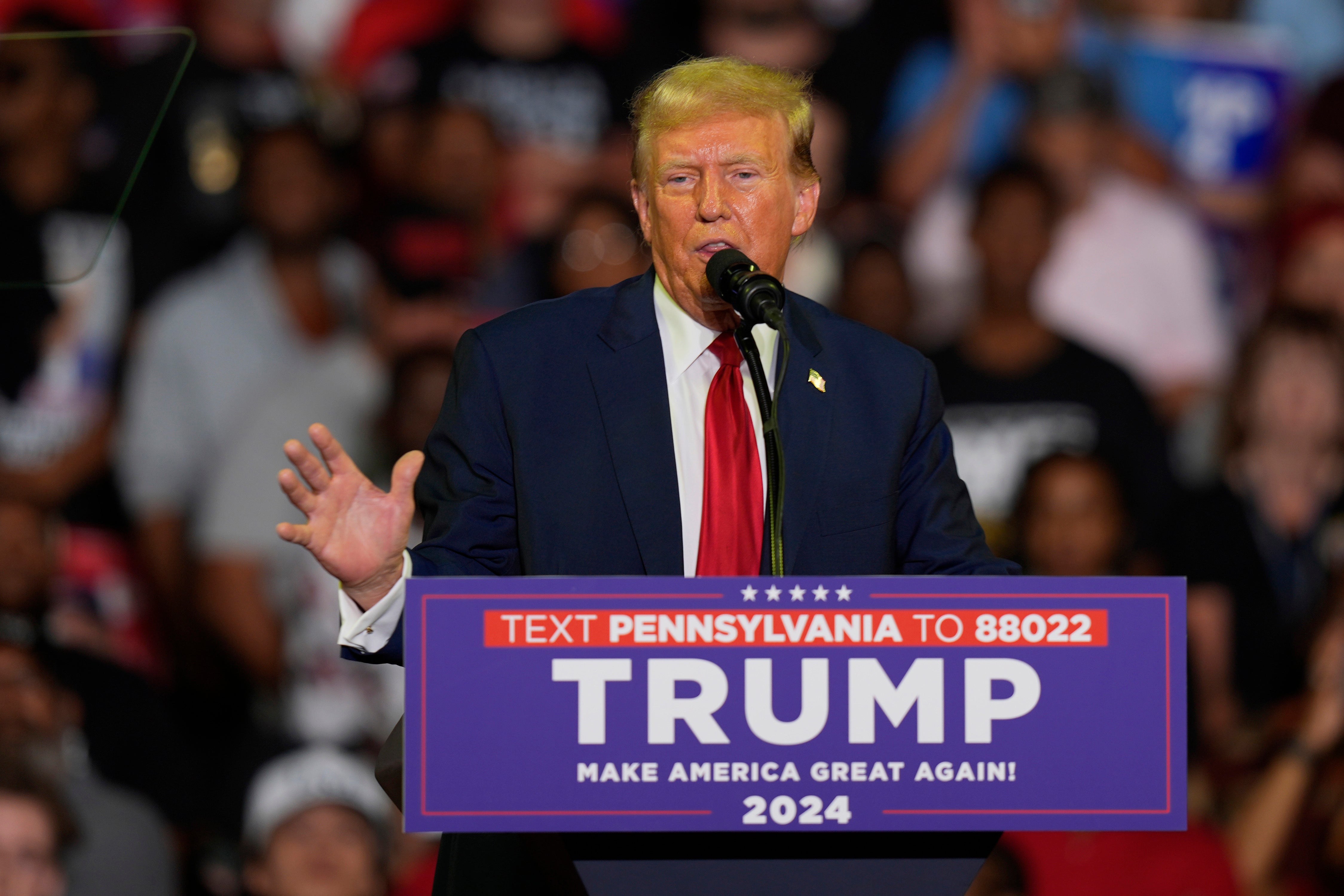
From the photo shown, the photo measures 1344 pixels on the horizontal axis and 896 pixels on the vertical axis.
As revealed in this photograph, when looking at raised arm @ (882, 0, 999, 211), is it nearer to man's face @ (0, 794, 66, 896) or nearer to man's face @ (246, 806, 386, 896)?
man's face @ (246, 806, 386, 896)

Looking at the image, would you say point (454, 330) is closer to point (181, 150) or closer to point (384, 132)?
point (384, 132)

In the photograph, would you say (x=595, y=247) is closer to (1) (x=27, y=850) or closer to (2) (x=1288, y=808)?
(1) (x=27, y=850)

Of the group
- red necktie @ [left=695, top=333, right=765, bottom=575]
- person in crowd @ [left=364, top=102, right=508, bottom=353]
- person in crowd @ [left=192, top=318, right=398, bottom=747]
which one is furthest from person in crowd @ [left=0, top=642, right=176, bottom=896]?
red necktie @ [left=695, top=333, right=765, bottom=575]

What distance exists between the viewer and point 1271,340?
4398 millimetres

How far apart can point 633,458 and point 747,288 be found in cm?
26

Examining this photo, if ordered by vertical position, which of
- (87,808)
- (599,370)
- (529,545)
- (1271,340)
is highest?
(1271,340)

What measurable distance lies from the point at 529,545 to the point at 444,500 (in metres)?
0.12

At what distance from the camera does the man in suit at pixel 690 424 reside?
5.79ft

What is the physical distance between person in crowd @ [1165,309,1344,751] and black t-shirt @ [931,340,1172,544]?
170 millimetres

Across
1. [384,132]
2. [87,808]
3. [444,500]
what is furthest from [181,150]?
[444,500]

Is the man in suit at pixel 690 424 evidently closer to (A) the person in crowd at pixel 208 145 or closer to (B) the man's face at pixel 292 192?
(B) the man's face at pixel 292 192

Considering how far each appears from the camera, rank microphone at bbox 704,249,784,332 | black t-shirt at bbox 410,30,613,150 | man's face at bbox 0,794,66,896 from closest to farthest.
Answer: microphone at bbox 704,249,784,332 → man's face at bbox 0,794,66,896 → black t-shirt at bbox 410,30,613,150

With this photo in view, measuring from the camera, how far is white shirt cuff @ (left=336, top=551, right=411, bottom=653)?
163 cm

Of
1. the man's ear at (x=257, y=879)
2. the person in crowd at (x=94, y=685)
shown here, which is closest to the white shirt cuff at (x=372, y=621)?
the man's ear at (x=257, y=879)
